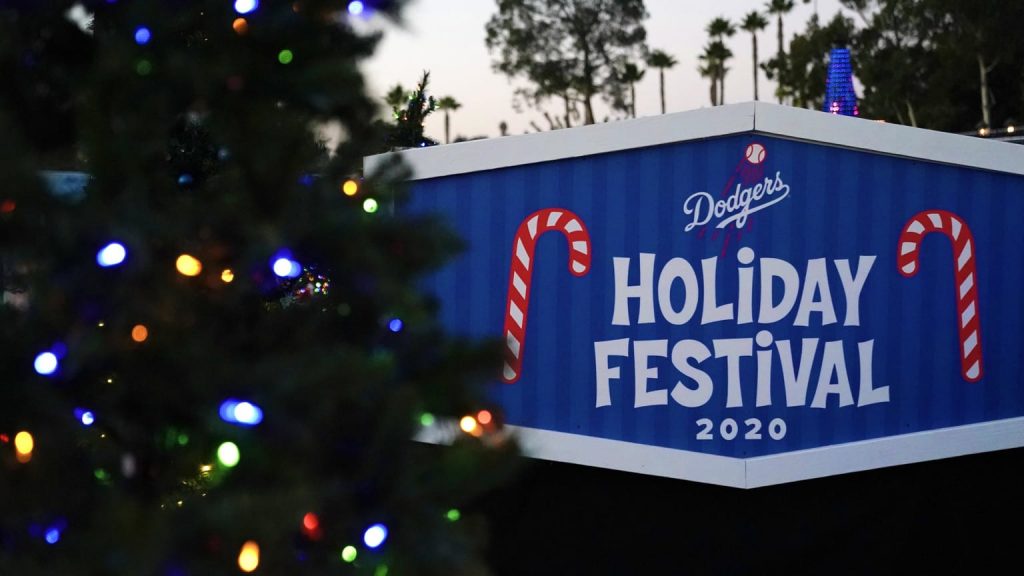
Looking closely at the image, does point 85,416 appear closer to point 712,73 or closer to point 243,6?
point 243,6

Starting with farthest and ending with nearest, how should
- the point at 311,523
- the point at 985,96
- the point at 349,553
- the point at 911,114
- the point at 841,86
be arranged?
the point at 911,114 → the point at 985,96 → the point at 841,86 → the point at 349,553 → the point at 311,523

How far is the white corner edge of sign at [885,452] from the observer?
4.24m

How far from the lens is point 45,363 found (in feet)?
5.58

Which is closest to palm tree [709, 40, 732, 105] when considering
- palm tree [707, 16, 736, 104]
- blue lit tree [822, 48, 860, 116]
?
palm tree [707, 16, 736, 104]

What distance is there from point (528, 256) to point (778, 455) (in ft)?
4.45

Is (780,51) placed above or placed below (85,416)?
above

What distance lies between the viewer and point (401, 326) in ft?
7.11

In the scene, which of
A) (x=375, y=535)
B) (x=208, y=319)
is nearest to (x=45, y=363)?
(x=208, y=319)

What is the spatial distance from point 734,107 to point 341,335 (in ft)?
8.37

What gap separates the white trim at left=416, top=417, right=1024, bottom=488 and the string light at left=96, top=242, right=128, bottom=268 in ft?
8.68

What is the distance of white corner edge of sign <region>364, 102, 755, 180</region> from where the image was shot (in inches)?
165

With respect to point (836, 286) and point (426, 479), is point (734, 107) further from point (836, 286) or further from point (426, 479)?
point (426, 479)

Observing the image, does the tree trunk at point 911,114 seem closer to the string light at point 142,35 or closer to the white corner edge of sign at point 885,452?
the white corner edge of sign at point 885,452

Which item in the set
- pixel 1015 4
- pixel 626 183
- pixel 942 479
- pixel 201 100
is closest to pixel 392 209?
pixel 201 100
